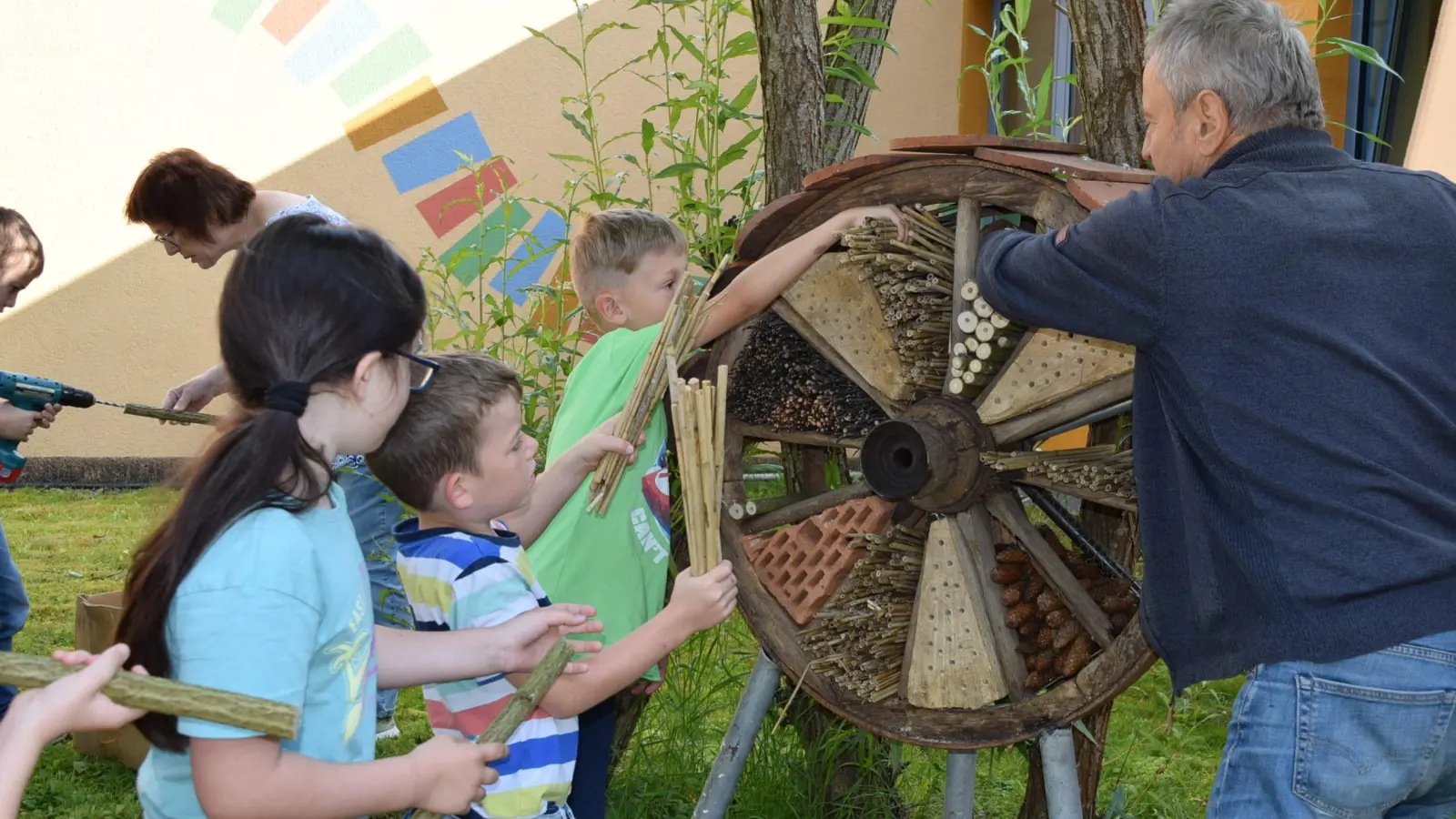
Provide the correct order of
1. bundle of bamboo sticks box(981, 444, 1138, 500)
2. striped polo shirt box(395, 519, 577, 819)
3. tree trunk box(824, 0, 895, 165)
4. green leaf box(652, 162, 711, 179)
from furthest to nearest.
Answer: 1. tree trunk box(824, 0, 895, 165)
2. green leaf box(652, 162, 711, 179)
3. bundle of bamboo sticks box(981, 444, 1138, 500)
4. striped polo shirt box(395, 519, 577, 819)

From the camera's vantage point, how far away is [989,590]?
2258 mm

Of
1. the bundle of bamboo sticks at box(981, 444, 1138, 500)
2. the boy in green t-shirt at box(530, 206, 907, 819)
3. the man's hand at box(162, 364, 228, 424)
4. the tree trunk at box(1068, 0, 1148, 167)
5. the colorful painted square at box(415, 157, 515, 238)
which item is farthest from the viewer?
the colorful painted square at box(415, 157, 515, 238)

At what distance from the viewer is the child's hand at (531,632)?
1728mm

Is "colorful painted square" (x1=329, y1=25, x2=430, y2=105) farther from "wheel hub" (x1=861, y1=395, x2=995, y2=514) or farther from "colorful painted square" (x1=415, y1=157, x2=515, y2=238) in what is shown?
"wheel hub" (x1=861, y1=395, x2=995, y2=514)

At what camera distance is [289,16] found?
682cm

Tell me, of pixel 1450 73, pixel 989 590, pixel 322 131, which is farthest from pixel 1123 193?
pixel 322 131

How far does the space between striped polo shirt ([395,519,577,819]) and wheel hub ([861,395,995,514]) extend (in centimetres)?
63

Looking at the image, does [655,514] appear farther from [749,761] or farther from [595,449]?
[749,761]

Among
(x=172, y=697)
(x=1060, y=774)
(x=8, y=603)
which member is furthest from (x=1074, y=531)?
(x=8, y=603)

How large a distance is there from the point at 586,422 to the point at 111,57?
5488 millimetres

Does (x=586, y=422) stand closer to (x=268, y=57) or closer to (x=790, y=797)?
(x=790, y=797)

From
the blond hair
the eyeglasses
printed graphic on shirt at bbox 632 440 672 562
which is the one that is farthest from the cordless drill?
the eyeglasses

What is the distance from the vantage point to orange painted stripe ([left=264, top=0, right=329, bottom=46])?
679 cm

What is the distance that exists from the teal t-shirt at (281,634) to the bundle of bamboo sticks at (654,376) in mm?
796
